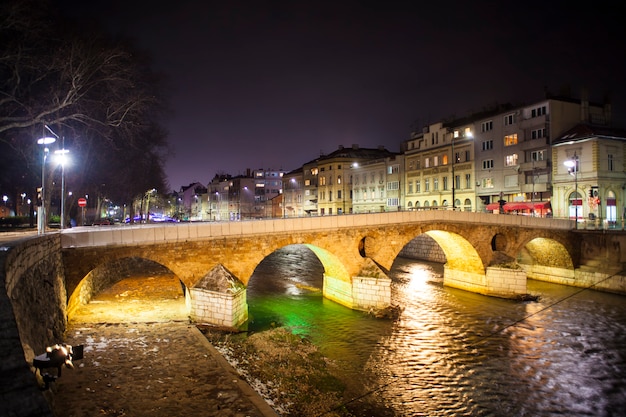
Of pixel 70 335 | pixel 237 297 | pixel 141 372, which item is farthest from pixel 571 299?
pixel 70 335

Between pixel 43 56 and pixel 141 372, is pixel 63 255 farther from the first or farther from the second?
pixel 43 56

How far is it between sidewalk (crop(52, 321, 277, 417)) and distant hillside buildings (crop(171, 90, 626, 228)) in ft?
72.7

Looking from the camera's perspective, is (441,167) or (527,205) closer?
(527,205)

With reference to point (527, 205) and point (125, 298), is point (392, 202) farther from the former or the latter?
point (125, 298)

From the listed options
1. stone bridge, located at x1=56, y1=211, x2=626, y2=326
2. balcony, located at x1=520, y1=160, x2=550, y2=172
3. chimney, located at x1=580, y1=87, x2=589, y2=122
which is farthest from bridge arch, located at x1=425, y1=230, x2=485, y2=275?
chimney, located at x1=580, y1=87, x2=589, y2=122

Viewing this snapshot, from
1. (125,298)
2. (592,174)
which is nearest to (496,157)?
(592,174)

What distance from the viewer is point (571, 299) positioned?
26062 millimetres

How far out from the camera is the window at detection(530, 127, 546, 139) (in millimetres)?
38344

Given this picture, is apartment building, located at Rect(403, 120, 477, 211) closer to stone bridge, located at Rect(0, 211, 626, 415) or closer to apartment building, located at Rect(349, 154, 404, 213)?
apartment building, located at Rect(349, 154, 404, 213)

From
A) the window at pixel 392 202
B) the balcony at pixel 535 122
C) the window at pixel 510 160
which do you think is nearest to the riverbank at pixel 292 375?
the balcony at pixel 535 122

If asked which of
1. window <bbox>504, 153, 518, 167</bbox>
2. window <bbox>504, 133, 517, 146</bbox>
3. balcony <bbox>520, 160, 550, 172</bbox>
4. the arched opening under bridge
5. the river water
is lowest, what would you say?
the river water

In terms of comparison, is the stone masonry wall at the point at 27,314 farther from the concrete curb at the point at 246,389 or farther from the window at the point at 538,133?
the window at the point at 538,133

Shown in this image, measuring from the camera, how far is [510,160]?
4172 centimetres

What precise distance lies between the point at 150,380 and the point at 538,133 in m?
39.7
